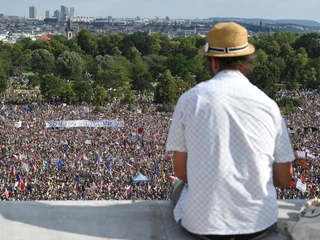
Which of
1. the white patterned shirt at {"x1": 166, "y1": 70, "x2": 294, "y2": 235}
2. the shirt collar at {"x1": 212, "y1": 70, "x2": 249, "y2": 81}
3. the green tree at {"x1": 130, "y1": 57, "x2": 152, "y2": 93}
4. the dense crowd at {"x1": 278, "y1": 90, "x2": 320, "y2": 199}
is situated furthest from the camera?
the green tree at {"x1": 130, "y1": 57, "x2": 152, "y2": 93}

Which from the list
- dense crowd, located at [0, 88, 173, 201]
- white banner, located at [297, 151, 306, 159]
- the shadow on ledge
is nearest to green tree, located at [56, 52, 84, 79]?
dense crowd, located at [0, 88, 173, 201]

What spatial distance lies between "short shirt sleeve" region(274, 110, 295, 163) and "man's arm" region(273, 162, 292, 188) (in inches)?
1.6

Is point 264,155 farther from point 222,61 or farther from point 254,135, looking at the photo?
point 222,61

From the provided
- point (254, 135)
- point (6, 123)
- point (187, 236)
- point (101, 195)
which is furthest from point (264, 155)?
point (6, 123)

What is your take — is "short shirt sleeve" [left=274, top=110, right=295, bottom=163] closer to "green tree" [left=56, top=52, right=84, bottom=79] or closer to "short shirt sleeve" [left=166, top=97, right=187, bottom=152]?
"short shirt sleeve" [left=166, top=97, right=187, bottom=152]

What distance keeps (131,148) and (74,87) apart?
18826mm

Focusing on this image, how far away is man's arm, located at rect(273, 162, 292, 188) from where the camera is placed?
3.34m

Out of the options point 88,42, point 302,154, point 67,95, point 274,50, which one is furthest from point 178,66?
point 302,154

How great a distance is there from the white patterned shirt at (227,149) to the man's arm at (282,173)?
13 cm

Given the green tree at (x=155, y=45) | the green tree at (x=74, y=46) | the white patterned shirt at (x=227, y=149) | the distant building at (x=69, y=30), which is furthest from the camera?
the distant building at (x=69, y=30)

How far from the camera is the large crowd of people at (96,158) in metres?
13.5

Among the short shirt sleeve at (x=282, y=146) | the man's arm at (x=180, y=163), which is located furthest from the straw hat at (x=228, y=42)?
the man's arm at (x=180, y=163)

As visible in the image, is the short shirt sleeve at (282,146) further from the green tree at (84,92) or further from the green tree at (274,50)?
the green tree at (274,50)

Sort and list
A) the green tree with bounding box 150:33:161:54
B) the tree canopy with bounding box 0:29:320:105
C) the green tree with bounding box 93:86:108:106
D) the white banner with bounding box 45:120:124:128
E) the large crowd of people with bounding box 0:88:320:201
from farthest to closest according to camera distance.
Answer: the green tree with bounding box 150:33:161:54 < the tree canopy with bounding box 0:29:320:105 < the green tree with bounding box 93:86:108:106 < the white banner with bounding box 45:120:124:128 < the large crowd of people with bounding box 0:88:320:201
